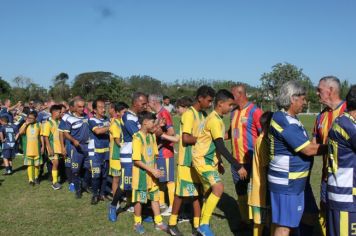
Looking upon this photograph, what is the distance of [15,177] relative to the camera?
423 inches

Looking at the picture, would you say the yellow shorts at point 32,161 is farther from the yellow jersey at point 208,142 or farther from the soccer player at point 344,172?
the soccer player at point 344,172

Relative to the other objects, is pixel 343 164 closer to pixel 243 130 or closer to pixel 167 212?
pixel 243 130

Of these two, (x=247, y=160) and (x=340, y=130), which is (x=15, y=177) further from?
(x=340, y=130)

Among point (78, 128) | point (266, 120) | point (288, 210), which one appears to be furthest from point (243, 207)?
point (78, 128)

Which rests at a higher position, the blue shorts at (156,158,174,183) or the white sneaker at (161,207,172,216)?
the blue shorts at (156,158,174,183)

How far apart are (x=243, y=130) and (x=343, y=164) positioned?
242 centimetres

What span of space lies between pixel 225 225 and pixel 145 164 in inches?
66.4

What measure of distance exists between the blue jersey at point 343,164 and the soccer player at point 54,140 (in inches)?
281

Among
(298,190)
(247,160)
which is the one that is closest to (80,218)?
(247,160)

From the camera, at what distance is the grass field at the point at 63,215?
6.15 metres

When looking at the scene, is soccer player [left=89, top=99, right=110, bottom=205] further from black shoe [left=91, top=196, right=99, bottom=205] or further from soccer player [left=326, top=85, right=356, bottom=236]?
soccer player [left=326, top=85, right=356, bottom=236]

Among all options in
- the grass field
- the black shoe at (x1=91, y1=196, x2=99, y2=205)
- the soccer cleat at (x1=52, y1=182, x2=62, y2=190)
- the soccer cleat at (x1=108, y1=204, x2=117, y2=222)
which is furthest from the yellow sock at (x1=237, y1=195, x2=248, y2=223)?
the soccer cleat at (x1=52, y1=182, x2=62, y2=190)

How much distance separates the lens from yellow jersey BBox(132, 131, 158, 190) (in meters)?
5.76

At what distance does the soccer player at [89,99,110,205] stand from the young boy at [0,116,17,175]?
4727 mm
